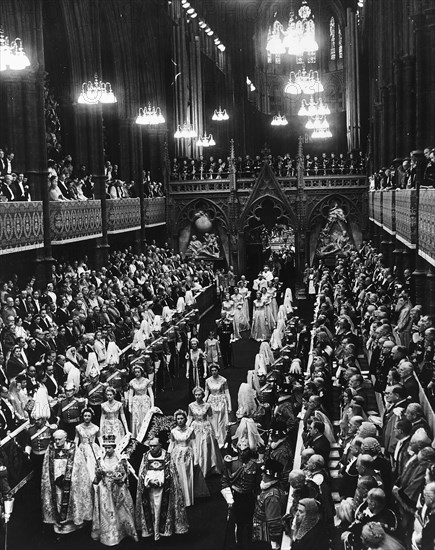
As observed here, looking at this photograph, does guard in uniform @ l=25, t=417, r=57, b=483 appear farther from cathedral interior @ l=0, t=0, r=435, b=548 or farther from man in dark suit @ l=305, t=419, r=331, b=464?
cathedral interior @ l=0, t=0, r=435, b=548

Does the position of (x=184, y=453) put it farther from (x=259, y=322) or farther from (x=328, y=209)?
(x=328, y=209)

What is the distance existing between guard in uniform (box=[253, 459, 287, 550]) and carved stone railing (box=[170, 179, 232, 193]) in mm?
33079

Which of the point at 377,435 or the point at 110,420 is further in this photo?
the point at 110,420

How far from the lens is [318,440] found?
11172 millimetres

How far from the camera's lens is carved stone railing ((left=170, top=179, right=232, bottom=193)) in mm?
42812

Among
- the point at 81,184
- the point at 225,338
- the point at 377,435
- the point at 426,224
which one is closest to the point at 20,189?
the point at 81,184

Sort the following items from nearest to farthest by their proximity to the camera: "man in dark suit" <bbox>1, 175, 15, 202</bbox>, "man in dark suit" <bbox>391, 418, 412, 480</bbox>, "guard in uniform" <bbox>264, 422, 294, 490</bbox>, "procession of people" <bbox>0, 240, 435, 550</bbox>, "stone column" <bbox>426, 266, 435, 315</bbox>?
1. "procession of people" <bbox>0, 240, 435, 550</bbox>
2. "man in dark suit" <bbox>391, 418, 412, 480</bbox>
3. "guard in uniform" <bbox>264, 422, 294, 490</bbox>
4. "stone column" <bbox>426, 266, 435, 315</bbox>
5. "man in dark suit" <bbox>1, 175, 15, 202</bbox>

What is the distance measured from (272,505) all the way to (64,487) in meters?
3.88

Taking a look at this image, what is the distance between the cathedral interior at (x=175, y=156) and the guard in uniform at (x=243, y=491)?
7.84 meters

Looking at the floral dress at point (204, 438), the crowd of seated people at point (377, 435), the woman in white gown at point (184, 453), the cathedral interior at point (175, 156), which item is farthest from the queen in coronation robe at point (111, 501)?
the cathedral interior at point (175, 156)

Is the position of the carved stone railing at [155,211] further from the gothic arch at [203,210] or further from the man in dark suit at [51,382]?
the man in dark suit at [51,382]

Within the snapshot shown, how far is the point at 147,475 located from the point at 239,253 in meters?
31.1

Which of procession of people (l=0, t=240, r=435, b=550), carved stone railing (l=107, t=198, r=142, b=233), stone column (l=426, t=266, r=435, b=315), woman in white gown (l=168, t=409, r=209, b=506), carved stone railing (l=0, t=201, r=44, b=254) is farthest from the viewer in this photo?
carved stone railing (l=107, t=198, r=142, b=233)

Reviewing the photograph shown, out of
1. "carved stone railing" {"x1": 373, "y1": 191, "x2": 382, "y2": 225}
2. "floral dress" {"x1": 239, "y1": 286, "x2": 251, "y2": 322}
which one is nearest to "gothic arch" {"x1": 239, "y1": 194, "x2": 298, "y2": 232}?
"carved stone railing" {"x1": 373, "y1": 191, "x2": 382, "y2": 225}
